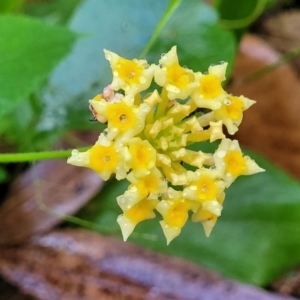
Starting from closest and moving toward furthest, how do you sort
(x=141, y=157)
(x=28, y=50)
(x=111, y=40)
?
(x=141, y=157) → (x=28, y=50) → (x=111, y=40)

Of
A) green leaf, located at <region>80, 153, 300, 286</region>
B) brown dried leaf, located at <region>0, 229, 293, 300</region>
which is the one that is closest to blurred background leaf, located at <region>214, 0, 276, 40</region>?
green leaf, located at <region>80, 153, 300, 286</region>

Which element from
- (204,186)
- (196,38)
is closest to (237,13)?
(196,38)

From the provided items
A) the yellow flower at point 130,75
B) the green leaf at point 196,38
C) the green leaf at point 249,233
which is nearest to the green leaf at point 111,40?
the green leaf at point 196,38

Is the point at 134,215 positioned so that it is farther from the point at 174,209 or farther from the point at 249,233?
the point at 249,233

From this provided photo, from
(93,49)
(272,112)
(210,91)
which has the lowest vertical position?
(272,112)

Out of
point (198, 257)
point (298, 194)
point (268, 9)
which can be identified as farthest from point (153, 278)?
point (268, 9)

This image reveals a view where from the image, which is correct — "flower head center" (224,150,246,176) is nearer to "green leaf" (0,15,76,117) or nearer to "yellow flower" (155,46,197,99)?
"yellow flower" (155,46,197,99)

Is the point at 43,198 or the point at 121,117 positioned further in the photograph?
the point at 43,198
